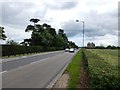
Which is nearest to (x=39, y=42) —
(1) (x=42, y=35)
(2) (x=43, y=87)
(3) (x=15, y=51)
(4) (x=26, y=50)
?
(1) (x=42, y=35)

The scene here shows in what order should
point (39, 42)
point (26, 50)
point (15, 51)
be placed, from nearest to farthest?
point (15, 51)
point (26, 50)
point (39, 42)

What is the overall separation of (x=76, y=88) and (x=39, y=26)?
4207 inches

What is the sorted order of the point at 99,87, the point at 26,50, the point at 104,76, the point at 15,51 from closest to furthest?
the point at 99,87 → the point at 104,76 → the point at 15,51 → the point at 26,50

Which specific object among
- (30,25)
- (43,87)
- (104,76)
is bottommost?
(43,87)

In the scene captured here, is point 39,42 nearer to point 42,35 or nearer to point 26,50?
point 42,35

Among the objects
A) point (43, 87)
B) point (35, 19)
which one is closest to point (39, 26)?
point (35, 19)

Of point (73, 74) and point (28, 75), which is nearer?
point (28, 75)

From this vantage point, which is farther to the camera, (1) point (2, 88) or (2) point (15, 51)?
(2) point (15, 51)

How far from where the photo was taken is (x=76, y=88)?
14.1 meters

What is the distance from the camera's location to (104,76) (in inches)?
409

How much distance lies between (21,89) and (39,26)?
107m

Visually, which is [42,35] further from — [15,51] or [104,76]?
[104,76]

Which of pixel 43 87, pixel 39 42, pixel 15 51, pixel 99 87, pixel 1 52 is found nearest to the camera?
pixel 99 87

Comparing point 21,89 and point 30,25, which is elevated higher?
point 30,25
